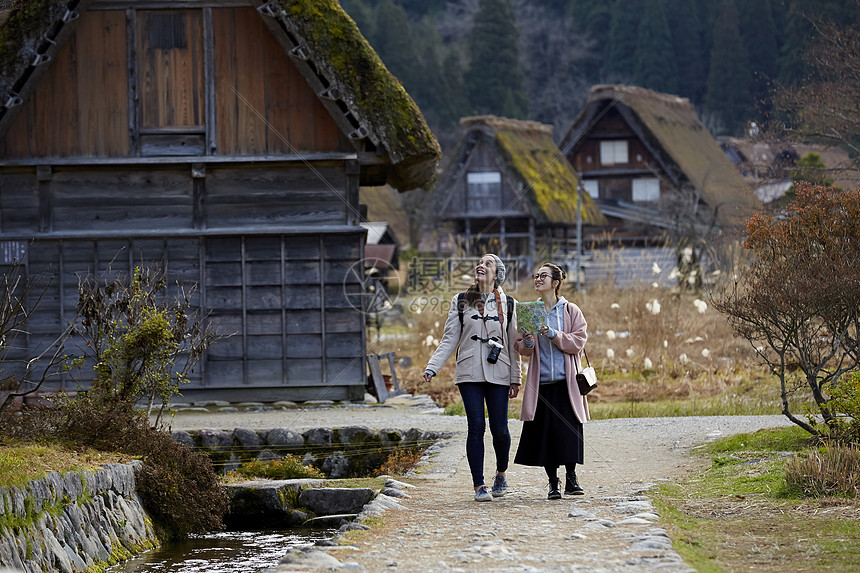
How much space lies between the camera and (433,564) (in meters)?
5.75

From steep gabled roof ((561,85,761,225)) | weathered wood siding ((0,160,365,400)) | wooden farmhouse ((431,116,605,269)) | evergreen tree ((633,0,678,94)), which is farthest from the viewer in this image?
evergreen tree ((633,0,678,94))

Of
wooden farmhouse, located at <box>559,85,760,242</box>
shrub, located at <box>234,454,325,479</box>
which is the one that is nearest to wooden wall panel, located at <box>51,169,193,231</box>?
shrub, located at <box>234,454,325,479</box>

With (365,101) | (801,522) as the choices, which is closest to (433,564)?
(801,522)

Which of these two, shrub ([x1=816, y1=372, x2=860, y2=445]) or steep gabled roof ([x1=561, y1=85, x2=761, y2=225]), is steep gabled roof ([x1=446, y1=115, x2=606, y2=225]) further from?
shrub ([x1=816, y1=372, x2=860, y2=445])

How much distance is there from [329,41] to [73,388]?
6.00 m

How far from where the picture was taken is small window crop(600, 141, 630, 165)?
44.2 m

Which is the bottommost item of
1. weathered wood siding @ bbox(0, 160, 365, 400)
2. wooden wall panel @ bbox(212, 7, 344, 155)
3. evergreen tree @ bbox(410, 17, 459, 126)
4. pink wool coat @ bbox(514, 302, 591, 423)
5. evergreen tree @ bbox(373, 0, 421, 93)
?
pink wool coat @ bbox(514, 302, 591, 423)

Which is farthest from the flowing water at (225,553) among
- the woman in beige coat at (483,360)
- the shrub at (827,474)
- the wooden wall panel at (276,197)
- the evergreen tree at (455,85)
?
the evergreen tree at (455,85)

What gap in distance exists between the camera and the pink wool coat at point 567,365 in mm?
8203

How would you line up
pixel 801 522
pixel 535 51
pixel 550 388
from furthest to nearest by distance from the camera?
pixel 535 51 → pixel 550 388 → pixel 801 522

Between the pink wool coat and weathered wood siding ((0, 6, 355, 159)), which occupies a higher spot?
weathered wood siding ((0, 6, 355, 159))

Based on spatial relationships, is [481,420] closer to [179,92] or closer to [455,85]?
[179,92]

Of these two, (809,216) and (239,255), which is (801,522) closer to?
(809,216)

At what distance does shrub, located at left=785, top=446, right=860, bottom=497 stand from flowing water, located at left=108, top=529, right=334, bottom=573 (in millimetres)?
3728
